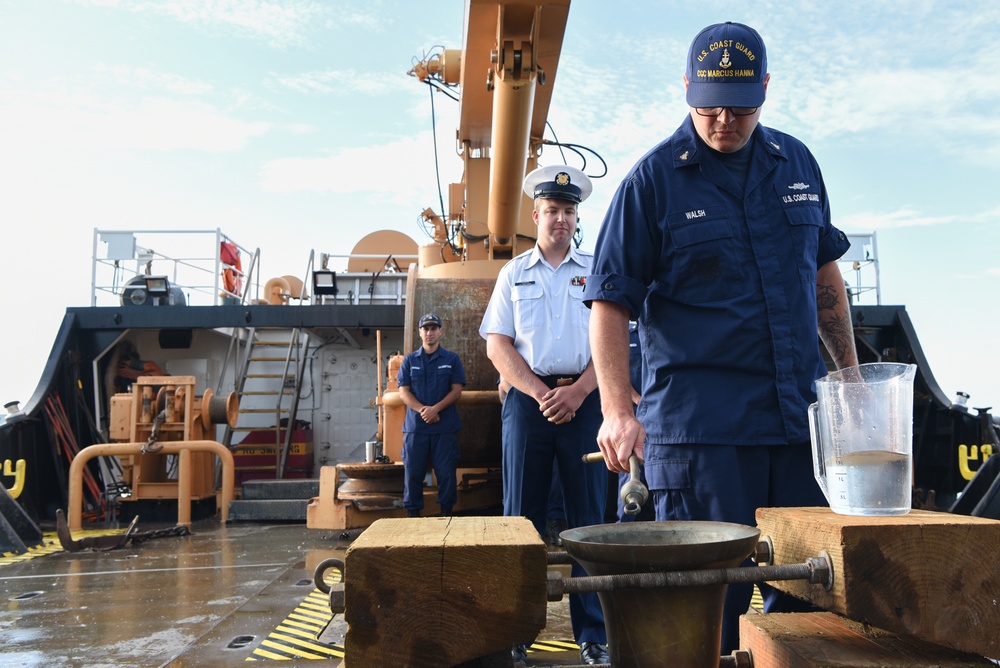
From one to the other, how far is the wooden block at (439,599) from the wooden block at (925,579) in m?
0.46

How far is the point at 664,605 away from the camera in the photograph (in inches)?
46.5

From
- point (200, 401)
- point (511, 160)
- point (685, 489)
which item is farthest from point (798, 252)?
point (200, 401)

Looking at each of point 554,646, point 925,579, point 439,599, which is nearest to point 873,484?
point 925,579

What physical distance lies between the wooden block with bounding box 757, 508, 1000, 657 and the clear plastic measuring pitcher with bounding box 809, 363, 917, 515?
0.61 ft

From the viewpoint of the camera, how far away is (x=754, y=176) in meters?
1.92

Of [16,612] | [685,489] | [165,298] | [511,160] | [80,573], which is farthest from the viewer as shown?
[165,298]

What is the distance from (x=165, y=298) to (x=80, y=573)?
5.38m

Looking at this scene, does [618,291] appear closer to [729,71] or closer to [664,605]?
[729,71]

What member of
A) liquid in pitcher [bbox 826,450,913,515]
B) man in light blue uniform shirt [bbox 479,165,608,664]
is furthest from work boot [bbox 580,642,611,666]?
liquid in pitcher [bbox 826,450,913,515]

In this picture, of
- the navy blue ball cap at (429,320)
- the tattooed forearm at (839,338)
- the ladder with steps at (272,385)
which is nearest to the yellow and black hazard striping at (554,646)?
the tattooed forearm at (839,338)

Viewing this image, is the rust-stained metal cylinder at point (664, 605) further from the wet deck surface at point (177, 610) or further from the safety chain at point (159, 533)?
the safety chain at point (159, 533)

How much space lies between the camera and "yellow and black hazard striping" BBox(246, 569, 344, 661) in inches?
127

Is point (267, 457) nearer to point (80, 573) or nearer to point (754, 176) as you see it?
point (80, 573)

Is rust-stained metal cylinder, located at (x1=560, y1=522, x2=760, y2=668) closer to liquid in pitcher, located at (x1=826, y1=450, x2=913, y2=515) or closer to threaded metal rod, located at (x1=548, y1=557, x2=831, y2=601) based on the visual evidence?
threaded metal rod, located at (x1=548, y1=557, x2=831, y2=601)
